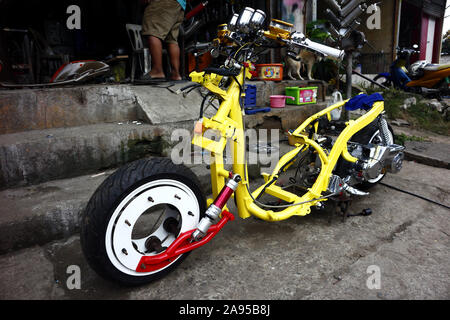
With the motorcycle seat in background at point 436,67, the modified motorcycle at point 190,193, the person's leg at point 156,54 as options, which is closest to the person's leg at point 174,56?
the person's leg at point 156,54

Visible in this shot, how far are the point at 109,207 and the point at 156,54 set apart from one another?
295cm

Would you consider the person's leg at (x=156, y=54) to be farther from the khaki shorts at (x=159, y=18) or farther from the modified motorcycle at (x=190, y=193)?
the modified motorcycle at (x=190, y=193)

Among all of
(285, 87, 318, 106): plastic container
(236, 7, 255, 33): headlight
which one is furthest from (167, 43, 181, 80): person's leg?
(236, 7, 255, 33): headlight

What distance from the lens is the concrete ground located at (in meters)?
1.70

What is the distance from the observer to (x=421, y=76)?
7629mm

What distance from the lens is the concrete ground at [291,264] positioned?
170cm

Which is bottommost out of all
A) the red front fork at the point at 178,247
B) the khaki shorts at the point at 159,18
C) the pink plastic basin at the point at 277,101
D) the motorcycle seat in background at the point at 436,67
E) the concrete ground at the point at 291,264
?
the concrete ground at the point at 291,264

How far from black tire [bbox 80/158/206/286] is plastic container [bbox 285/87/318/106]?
3.43m

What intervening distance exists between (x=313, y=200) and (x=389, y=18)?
9672 millimetres

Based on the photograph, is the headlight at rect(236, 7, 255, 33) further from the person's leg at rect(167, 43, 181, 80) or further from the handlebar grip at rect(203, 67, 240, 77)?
the person's leg at rect(167, 43, 181, 80)

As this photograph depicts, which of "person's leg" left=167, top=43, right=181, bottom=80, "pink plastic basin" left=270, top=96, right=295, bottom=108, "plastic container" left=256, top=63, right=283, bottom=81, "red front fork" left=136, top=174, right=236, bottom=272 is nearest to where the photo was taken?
"red front fork" left=136, top=174, right=236, bottom=272

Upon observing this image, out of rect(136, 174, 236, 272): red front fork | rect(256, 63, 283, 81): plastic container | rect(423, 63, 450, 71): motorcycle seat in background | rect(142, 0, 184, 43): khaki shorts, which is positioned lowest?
rect(136, 174, 236, 272): red front fork

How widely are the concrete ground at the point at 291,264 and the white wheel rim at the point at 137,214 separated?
0.24 m

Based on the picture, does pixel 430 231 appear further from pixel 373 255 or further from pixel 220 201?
pixel 220 201
